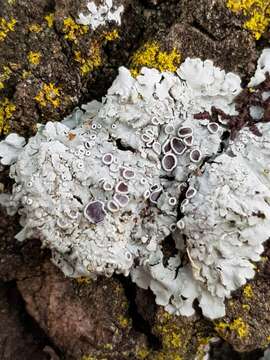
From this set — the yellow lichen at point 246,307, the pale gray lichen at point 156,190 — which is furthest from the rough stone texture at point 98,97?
the pale gray lichen at point 156,190

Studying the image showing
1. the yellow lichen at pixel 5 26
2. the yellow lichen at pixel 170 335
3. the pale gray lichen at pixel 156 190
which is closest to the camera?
the pale gray lichen at pixel 156 190

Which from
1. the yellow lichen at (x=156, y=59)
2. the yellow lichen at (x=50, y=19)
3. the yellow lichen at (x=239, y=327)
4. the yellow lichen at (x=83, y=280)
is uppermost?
the yellow lichen at (x=156, y=59)

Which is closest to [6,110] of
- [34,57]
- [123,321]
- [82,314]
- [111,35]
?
[34,57]

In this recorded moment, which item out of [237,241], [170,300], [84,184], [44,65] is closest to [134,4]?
[44,65]

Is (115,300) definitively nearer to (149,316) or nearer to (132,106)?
(149,316)

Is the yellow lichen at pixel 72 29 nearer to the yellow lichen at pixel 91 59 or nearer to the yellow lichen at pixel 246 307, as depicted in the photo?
the yellow lichen at pixel 91 59

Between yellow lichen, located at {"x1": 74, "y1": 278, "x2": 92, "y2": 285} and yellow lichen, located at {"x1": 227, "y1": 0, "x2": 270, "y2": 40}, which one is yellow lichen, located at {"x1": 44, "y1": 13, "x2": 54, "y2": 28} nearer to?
yellow lichen, located at {"x1": 227, "y1": 0, "x2": 270, "y2": 40}

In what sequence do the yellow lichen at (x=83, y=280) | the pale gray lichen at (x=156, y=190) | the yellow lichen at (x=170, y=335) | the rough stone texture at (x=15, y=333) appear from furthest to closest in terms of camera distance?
the rough stone texture at (x=15, y=333)
the yellow lichen at (x=83, y=280)
the yellow lichen at (x=170, y=335)
the pale gray lichen at (x=156, y=190)

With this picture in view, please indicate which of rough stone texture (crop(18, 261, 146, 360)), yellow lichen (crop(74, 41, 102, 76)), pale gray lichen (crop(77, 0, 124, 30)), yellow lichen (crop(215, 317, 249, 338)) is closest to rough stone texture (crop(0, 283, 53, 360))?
rough stone texture (crop(18, 261, 146, 360))
